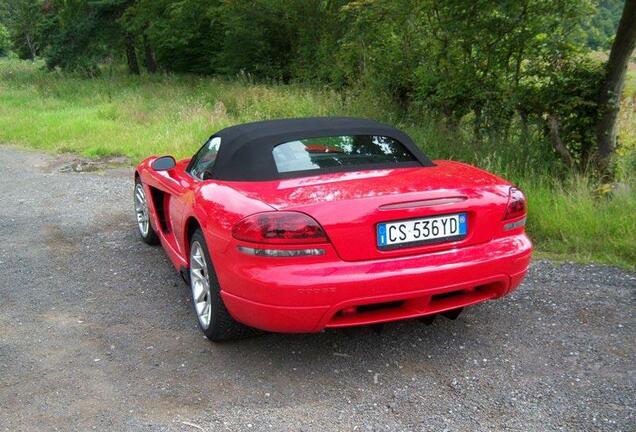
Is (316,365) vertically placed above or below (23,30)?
below

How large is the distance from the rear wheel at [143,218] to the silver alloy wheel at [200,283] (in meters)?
1.87

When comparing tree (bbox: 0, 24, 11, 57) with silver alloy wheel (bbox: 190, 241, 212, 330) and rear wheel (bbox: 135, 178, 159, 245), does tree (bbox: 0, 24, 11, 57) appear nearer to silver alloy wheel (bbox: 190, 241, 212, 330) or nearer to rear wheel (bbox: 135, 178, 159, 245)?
rear wheel (bbox: 135, 178, 159, 245)

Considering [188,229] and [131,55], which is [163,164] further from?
[131,55]

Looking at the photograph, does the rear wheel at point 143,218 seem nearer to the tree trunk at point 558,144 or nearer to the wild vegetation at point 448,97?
the wild vegetation at point 448,97

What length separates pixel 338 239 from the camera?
2998mm

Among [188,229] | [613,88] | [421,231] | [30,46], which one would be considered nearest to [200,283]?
[188,229]

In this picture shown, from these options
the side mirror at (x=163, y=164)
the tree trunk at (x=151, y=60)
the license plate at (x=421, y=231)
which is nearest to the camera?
the license plate at (x=421, y=231)

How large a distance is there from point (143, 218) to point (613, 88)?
5.26 meters

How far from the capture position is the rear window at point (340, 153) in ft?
12.3

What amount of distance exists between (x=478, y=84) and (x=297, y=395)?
6.70m

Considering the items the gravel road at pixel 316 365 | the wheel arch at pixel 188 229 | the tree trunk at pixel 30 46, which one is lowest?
the tree trunk at pixel 30 46

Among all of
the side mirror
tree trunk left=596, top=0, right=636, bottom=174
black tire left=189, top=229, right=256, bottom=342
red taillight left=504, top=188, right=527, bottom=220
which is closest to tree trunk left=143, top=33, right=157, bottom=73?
tree trunk left=596, top=0, right=636, bottom=174

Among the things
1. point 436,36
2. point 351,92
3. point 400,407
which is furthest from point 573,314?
point 351,92

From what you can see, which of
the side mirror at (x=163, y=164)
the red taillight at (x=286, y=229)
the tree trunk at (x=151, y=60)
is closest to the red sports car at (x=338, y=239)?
the red taillight at (x=286, y=229)
